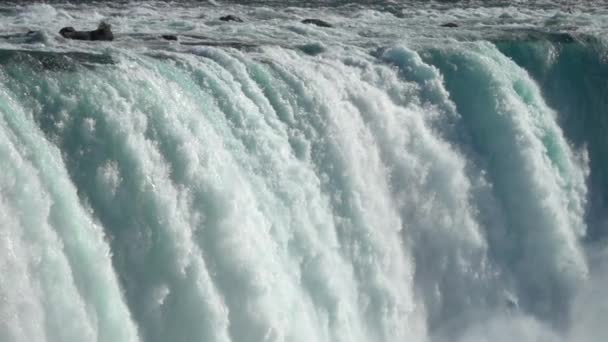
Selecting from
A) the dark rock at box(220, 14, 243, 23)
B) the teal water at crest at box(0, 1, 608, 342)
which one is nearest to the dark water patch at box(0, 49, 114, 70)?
the teal water at crest at box(0, 1, 608, 342)

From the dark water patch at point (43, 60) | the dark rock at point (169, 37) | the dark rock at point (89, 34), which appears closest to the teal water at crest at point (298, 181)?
the dark water patch at point (43, 60)

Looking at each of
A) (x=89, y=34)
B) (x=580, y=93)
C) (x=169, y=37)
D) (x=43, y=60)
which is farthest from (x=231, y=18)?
(x=43, y=60)

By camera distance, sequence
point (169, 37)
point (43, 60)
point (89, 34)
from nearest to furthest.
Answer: point (43, 60)
point (89, 34)
point (169, 37)

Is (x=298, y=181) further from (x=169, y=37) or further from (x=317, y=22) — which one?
(x=317, y=22)

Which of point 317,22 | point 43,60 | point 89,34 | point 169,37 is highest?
point 43,60

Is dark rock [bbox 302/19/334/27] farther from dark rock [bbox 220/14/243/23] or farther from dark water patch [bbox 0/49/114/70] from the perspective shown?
dark water patch [bbox 0/49/114/70]

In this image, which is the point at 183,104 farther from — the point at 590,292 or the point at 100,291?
the point at 590,292
